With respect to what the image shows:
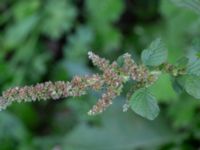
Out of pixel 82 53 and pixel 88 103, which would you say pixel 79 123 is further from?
pixel 82 53

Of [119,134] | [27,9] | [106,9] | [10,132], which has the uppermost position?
[27,9]

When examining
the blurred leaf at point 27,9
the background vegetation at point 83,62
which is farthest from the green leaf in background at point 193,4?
the blurred leaf at point 27,9

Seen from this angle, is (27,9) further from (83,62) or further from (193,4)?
(193,4)

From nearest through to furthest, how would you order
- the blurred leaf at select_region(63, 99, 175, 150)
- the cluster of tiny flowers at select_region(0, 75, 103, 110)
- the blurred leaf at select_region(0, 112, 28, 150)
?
the cluster of tiny flowers at select_region(0, 75, 103, 110) < the blurred leaf at select_region(63, 99, 175, 150) < the blurred leaf at select_region(0, 112, 28, 150)

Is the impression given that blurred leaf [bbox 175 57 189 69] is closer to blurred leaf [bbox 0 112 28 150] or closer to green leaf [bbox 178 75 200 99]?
green leaf [bbox 178 75 200 99]

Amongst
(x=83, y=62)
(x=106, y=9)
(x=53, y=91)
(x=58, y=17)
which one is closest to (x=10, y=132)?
(x=83, y=62)

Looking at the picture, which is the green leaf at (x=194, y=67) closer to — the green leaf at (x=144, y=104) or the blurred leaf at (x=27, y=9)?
the green leaf at (x=144, y=104)

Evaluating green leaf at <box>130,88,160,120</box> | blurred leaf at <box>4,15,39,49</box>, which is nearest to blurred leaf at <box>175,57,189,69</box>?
green leaf at <box>130,88,160,120</box>
